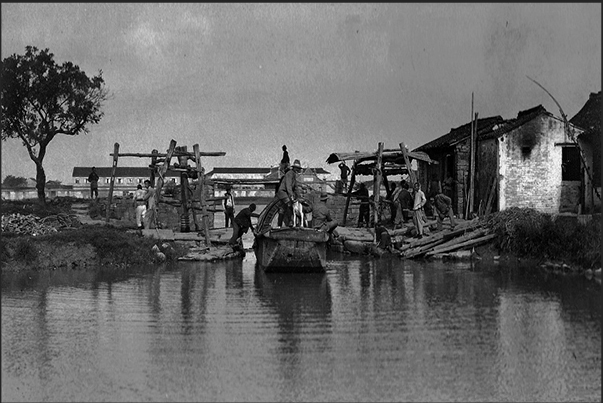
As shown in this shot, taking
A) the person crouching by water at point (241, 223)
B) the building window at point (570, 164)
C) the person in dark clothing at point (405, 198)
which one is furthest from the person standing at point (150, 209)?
the building window at point (570, 164)

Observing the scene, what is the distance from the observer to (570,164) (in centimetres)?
3547

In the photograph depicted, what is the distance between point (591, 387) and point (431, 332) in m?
3.79

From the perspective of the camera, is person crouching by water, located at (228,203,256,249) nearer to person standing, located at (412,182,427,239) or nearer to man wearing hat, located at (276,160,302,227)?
man wearing hat, located at (276,160,302,227)

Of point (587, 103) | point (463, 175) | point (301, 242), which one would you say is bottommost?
point (301, 242)

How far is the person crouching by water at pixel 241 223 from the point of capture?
28.6 meters

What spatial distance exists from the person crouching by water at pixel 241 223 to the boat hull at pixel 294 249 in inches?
171

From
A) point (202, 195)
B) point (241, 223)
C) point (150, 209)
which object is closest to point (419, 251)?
point (241, 223)

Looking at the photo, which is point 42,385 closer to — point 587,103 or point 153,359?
point 153,359

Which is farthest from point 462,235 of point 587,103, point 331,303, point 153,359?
point 153,359

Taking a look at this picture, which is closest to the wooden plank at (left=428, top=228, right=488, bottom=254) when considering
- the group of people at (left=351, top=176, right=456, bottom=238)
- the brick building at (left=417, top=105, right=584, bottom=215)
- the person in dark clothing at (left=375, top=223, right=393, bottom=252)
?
the group of people at (left=351, top=176, right=456, bottom=238)

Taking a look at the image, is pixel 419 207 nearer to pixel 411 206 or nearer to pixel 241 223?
pixel 411 206

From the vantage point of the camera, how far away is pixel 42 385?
11.6m

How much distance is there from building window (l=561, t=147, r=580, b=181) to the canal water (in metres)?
13.6

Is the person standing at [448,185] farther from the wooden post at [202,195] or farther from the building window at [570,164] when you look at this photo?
the wooden post at [202,195]
